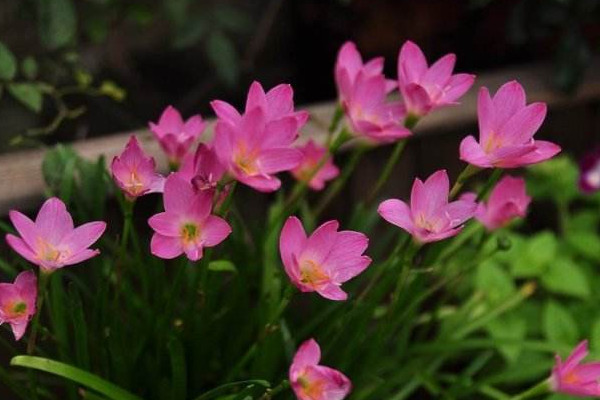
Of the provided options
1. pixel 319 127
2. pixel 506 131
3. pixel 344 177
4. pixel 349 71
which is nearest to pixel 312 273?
pixel 506 131

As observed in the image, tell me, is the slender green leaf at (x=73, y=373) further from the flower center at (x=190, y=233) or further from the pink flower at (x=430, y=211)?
the pink flower at (x=430, y=211)

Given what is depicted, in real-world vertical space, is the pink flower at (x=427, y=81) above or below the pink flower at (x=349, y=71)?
above

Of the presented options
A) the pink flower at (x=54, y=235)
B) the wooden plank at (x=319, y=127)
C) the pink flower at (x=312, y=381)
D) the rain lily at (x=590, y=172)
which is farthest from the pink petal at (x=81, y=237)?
the rain lily at (x=590, y=172)

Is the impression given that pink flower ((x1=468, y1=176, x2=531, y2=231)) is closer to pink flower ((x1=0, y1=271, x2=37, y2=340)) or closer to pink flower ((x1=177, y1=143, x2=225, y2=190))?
pink flower ((x1=177, y1=143, x2=225, y2=190))

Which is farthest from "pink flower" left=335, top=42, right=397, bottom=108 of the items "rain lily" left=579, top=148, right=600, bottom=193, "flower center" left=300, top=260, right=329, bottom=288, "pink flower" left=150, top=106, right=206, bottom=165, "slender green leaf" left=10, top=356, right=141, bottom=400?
"rain lily" left=579, top=148, right=600, bottom=193

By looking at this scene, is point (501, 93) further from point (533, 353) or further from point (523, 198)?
point (533, 353)

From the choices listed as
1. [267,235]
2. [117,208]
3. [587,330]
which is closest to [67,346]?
[267,235]
